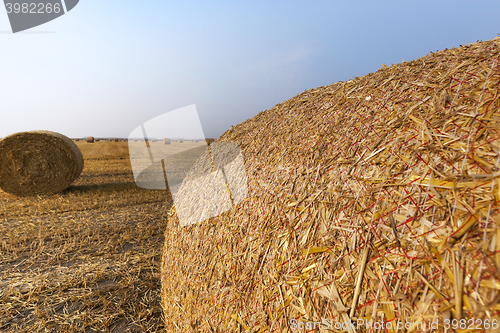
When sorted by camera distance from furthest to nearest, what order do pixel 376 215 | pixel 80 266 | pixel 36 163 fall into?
1. pixel 36 163
2. pixel 80 266
3. pixel 376 215

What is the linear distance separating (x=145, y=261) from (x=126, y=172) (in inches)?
586

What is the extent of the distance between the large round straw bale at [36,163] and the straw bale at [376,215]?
1282 cm

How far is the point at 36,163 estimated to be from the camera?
1144 cm

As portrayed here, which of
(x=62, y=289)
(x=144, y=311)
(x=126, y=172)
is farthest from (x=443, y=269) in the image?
(x=126, y=172)

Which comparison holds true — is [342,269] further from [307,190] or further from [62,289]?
[62,289]

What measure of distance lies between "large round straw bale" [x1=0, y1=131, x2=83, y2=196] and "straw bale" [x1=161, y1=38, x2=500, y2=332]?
12.8 meters

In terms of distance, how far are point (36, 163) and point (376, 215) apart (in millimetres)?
15080

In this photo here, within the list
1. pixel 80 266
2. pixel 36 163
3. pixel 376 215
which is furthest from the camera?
pixel 36 163

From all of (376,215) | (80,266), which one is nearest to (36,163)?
(80,266)

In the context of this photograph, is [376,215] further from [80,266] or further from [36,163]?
[36,163]

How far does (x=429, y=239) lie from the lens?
113 cm

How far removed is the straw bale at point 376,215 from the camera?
1051 mm

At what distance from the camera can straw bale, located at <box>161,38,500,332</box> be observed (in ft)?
3.45

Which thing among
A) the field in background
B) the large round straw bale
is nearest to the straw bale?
the field in background
